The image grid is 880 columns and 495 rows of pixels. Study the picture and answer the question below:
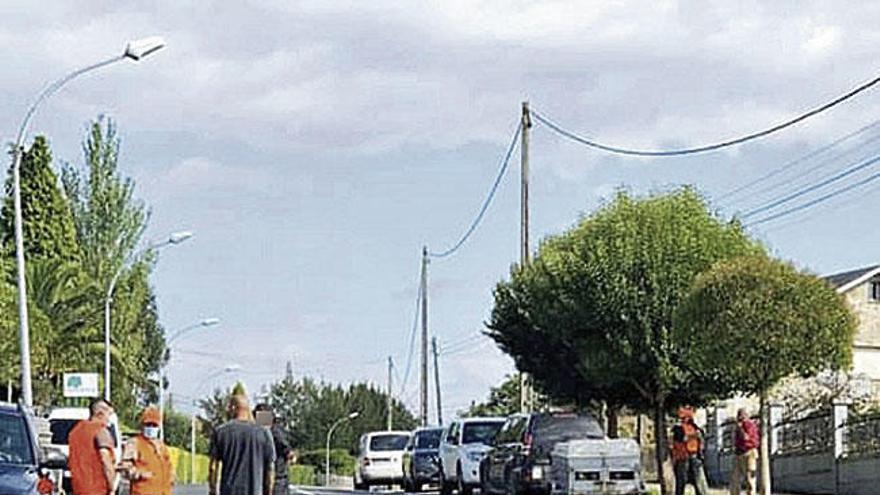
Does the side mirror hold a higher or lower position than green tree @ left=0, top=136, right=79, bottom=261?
lower

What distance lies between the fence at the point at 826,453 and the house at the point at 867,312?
1670cm

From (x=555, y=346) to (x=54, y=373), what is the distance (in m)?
18.5

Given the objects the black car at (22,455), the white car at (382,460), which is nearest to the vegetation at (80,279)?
the white car at (382,460)

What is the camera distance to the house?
66500mm

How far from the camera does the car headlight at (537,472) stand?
34.4 m

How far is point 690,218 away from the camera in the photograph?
44.9 m

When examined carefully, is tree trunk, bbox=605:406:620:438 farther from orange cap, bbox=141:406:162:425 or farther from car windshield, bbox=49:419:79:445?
orange cap, bbox=141:406:162:425

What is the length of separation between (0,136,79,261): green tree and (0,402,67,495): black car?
158 ft

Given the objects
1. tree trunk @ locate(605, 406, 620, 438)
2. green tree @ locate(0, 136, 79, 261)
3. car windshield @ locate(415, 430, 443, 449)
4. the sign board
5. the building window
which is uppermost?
green tree @ locate(0, 136, 79, 261)

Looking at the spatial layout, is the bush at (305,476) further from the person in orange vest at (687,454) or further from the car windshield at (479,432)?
the person in orange vest at (687,454)

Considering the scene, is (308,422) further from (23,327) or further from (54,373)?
(23,327)

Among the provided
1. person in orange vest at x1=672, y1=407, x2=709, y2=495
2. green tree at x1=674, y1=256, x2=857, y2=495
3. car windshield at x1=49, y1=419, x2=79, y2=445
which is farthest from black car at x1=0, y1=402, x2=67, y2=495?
green tree at x1=674, y1=256, x2=857, y2=495

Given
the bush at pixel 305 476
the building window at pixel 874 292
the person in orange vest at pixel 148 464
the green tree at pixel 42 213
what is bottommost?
the person in orange vest at pixel 148 464

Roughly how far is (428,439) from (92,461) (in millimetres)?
32265
